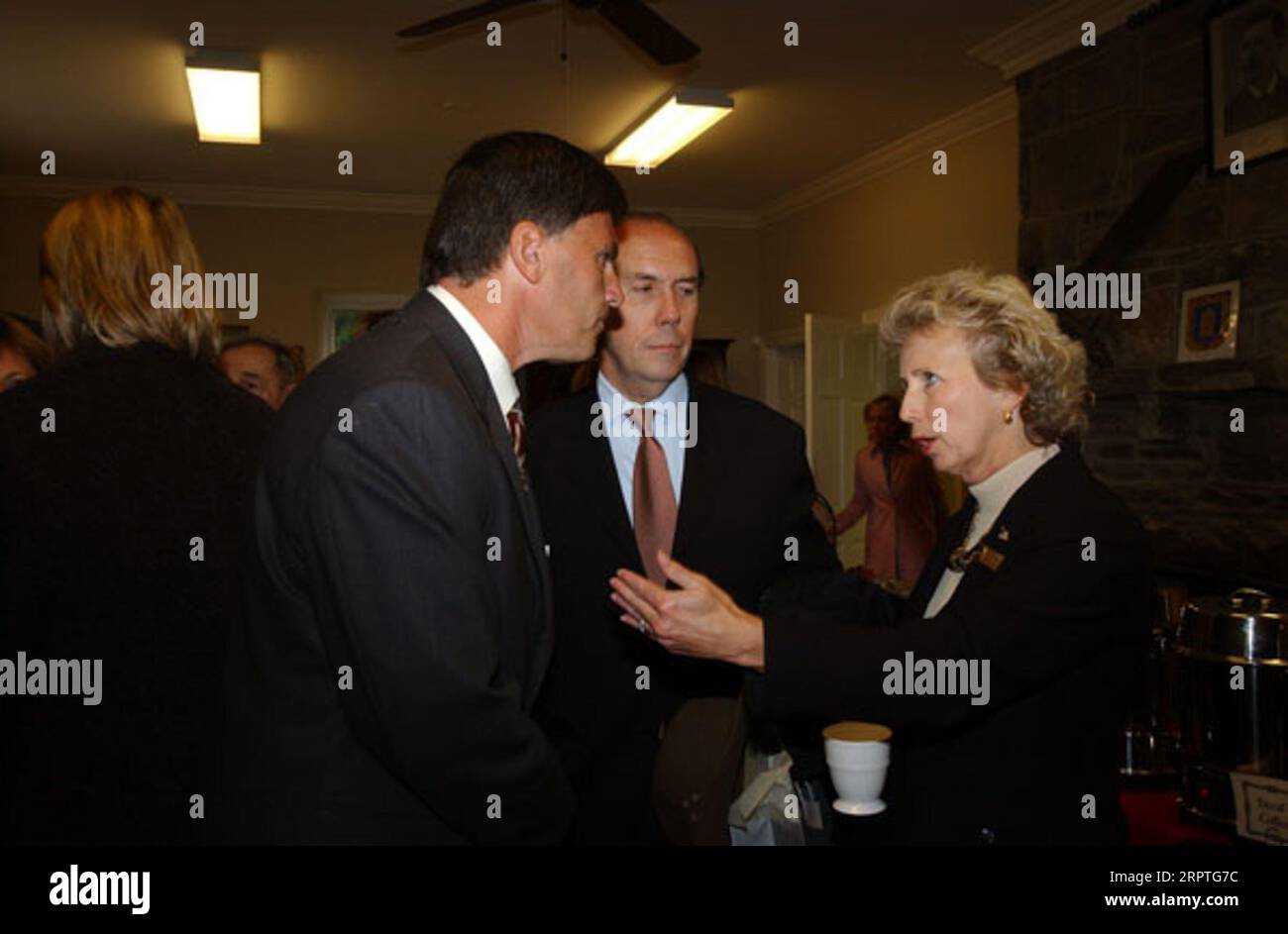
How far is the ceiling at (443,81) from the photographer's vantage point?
16.4 feet

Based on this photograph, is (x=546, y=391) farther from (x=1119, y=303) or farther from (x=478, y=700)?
(x=478, y=700)

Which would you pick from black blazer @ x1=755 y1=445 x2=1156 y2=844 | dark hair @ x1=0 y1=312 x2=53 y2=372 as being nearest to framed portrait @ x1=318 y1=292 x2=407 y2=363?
dark hair @ x1=0 y1=312 x2=53 y2=372

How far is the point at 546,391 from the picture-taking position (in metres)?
4.30

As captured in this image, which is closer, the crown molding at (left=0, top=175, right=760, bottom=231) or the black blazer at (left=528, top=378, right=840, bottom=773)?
the black blazer at (left=528, top=378, right=840, bottom=773)

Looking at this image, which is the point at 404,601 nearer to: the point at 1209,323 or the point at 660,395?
the point at 660,395

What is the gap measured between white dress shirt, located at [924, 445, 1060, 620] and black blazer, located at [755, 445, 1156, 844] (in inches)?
3.2

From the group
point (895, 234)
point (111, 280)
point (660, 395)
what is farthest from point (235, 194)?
point (111, 280)

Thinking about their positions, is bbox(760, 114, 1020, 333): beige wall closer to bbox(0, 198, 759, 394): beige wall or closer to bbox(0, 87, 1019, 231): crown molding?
bbox(0, 87, 1019, 231): crown molding

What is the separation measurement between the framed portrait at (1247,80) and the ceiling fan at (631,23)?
2101 mm

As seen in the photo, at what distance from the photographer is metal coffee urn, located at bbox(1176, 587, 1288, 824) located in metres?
1.79

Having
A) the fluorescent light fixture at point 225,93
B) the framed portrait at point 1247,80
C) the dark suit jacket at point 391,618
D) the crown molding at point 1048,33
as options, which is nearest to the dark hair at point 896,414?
the crown molding at point 1048,33

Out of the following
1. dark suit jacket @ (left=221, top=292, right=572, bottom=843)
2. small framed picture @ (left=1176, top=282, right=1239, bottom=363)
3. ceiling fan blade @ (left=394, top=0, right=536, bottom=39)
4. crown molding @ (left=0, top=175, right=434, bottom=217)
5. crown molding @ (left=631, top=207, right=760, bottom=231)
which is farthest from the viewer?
crown molding @ (left=631, top=207, right=760, bottom=231)

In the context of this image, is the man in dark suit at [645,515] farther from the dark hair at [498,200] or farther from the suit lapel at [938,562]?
the dark hair at [498,200]

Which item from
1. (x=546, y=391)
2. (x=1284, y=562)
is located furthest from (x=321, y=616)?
(x=1284, y=562)
